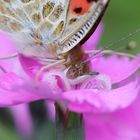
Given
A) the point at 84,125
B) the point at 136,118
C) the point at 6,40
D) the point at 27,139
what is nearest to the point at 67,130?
the point at 84,125

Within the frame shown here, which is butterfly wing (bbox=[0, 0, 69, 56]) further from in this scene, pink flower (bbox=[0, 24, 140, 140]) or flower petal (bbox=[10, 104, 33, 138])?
flower petal (bbox=[10, 104, 33, 138])

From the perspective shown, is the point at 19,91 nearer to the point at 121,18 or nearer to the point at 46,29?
the point at 46,29

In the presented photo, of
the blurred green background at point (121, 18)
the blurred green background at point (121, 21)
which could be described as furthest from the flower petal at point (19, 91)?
the blurred green background at point (121, 18)

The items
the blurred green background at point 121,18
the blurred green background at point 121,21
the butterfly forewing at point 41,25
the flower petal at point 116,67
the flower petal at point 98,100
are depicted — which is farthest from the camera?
the blurred green background at point 121,18

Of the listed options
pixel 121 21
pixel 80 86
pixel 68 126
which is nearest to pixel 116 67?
pixel 80 86

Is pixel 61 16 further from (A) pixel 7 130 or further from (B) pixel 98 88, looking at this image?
(A) pixel 7 130

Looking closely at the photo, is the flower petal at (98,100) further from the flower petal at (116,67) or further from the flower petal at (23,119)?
the flower petal at (23,119)
